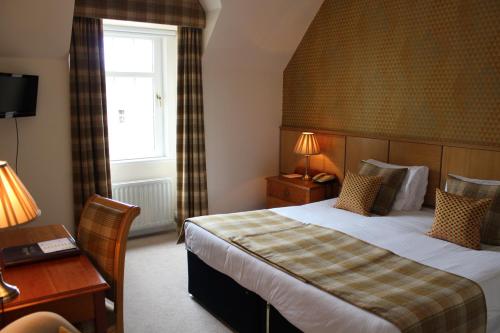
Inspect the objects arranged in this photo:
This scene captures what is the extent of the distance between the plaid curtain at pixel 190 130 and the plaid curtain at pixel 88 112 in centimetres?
76

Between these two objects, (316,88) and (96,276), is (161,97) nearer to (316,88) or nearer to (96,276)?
(316,88)

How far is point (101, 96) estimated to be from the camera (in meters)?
4.05

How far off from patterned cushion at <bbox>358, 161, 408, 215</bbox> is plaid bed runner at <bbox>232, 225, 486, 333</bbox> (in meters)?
0.74

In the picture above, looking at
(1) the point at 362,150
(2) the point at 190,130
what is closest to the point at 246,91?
(2) the point at 190,130

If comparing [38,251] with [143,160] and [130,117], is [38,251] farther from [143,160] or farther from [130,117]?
[130,117]

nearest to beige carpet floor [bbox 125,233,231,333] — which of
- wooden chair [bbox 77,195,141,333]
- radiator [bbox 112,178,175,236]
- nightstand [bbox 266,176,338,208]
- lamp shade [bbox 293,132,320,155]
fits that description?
radiator [bbox 112,178,175,236]

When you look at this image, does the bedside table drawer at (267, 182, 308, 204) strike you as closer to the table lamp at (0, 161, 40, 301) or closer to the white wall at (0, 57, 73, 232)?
the white wall at (0, 57, 73, 232)

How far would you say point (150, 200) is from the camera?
4617mm

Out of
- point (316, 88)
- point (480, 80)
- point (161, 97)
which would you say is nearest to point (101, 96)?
point (161, 97)

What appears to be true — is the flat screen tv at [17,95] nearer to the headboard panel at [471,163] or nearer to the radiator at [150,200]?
the radiator at [150,200]

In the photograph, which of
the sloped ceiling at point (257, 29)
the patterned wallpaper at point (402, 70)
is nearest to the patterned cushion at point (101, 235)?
the sloped ceiling at point (257, 29)

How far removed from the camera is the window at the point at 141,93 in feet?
14.9

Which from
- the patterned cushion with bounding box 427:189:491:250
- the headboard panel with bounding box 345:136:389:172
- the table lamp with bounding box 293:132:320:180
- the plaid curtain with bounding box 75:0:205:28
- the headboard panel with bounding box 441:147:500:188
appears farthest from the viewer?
the table lamp with bounding box 293:132:320:180

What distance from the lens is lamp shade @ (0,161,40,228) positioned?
1.62m
